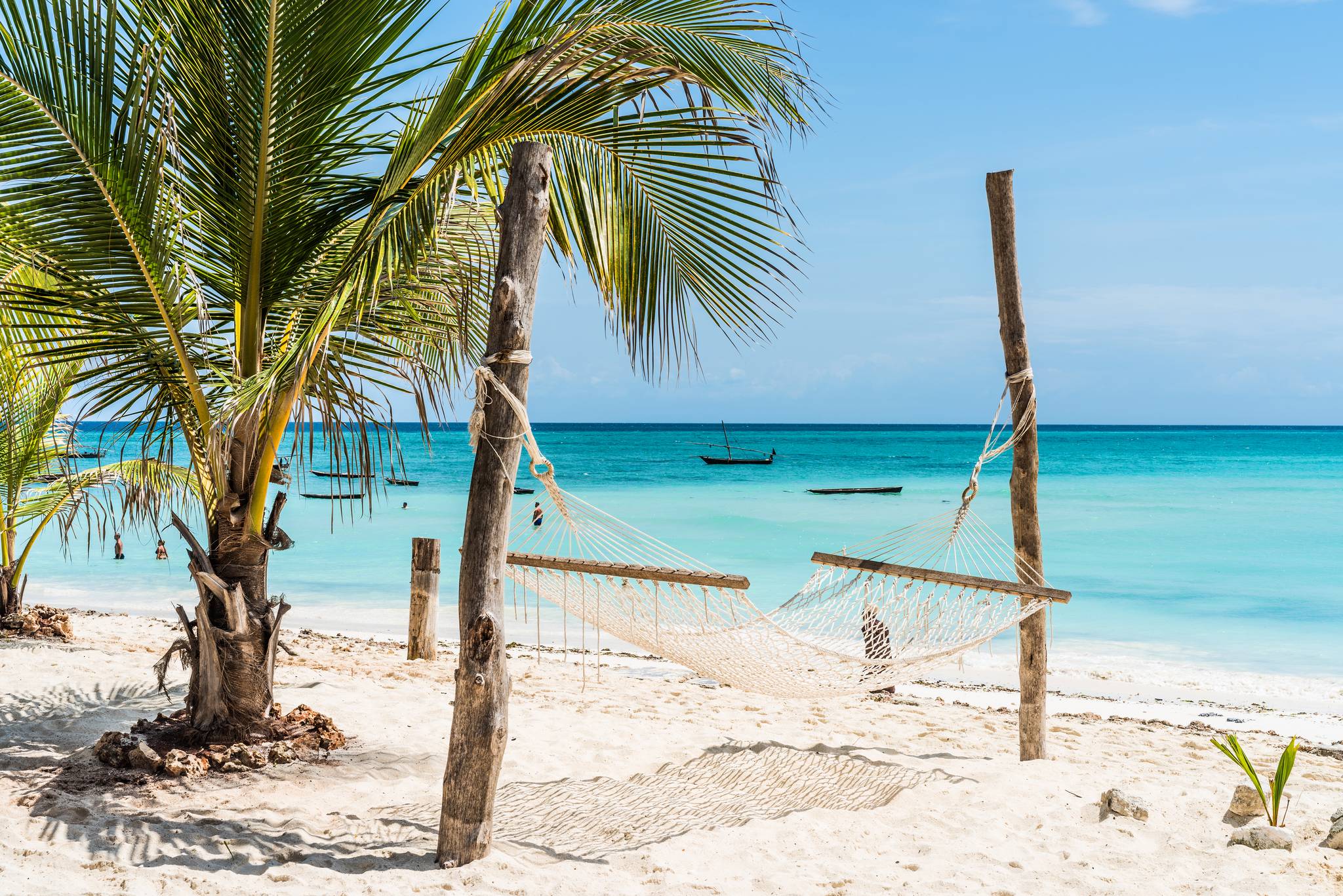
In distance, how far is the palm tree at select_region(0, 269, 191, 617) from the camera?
9.93 ft

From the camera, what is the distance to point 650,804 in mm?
2723

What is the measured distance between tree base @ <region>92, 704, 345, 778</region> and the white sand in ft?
0.19

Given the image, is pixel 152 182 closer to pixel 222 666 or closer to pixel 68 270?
pixel 68 270

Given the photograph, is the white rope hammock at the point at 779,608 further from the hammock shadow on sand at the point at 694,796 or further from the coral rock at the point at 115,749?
the coral rock at the point at 115,749

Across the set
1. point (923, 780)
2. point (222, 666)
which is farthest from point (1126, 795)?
point (222, 666)

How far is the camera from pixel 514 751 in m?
3.19

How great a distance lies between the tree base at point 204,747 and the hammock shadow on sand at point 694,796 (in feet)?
2.20

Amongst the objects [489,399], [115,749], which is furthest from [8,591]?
[489,399]

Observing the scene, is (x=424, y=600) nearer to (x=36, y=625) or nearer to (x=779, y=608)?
(x=36, y=625)

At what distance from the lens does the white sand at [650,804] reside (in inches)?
83.1

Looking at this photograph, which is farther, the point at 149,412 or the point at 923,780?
the point at 923,780

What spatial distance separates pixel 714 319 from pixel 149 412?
1.68 meters

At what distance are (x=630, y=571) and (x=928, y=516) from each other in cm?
1661

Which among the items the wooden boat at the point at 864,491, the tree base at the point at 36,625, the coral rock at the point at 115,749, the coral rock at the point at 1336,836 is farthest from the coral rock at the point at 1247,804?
the wooden boat at the point at 864,491
